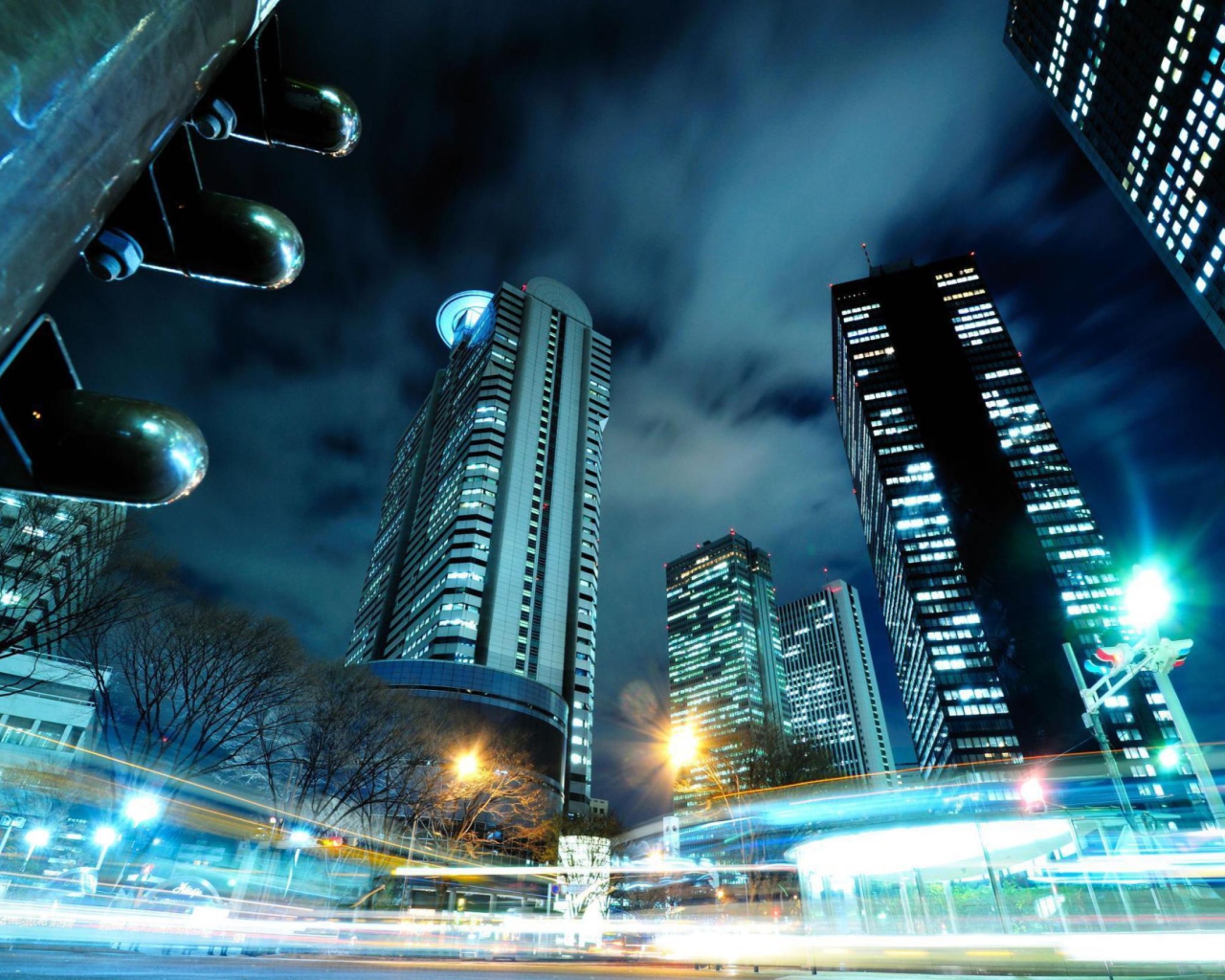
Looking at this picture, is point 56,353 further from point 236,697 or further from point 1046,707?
point 1046,707

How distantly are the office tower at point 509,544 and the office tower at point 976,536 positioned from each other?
6486 cm

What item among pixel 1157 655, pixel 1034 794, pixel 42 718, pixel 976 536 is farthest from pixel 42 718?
pixel 976 536

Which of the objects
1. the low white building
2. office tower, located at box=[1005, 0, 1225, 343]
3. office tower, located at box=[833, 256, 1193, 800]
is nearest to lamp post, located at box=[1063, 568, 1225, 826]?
the low white building

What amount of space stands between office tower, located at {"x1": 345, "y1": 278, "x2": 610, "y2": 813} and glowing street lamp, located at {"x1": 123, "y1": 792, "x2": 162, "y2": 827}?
51.6m

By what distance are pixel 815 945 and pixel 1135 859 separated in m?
9.33

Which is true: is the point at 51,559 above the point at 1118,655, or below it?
above

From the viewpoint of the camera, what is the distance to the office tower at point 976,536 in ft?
345

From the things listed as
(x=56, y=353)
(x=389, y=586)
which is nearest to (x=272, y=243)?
(x=56, y=353)

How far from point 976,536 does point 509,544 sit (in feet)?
287

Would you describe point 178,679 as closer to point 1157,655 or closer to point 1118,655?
point 1118,655

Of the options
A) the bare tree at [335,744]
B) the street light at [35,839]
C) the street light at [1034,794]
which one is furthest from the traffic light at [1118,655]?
the street light at [35,839]

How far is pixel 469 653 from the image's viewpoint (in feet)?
289

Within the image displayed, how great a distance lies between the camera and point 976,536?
117938mm

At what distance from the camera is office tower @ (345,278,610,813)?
258 ft
